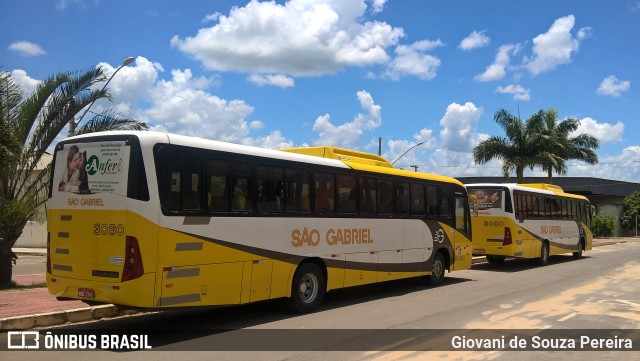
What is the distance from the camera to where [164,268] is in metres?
7.69

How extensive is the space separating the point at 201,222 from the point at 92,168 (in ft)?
5.72

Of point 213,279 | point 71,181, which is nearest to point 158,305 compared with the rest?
point 213,279

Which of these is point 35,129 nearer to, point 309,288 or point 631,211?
point 309,288

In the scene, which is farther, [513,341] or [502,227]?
[502,227]

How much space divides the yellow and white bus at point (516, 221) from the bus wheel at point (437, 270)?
7.70 ft

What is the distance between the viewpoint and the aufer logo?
782 centimetres

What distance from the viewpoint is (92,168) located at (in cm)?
805

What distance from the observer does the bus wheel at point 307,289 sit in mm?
10086

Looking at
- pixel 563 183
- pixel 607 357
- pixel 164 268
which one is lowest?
pixel 607 357

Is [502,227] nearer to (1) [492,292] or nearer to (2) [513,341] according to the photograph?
(1) [492,292]

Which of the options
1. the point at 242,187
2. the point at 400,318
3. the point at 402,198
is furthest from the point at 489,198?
the point at 242,187

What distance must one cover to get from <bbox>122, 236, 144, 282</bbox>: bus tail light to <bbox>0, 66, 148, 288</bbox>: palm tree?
24.4 ft

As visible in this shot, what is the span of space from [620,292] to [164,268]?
36.4 feet

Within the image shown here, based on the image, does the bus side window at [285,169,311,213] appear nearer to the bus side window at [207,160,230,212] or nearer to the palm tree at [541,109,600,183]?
the bus side window at [207,160,230,212]
